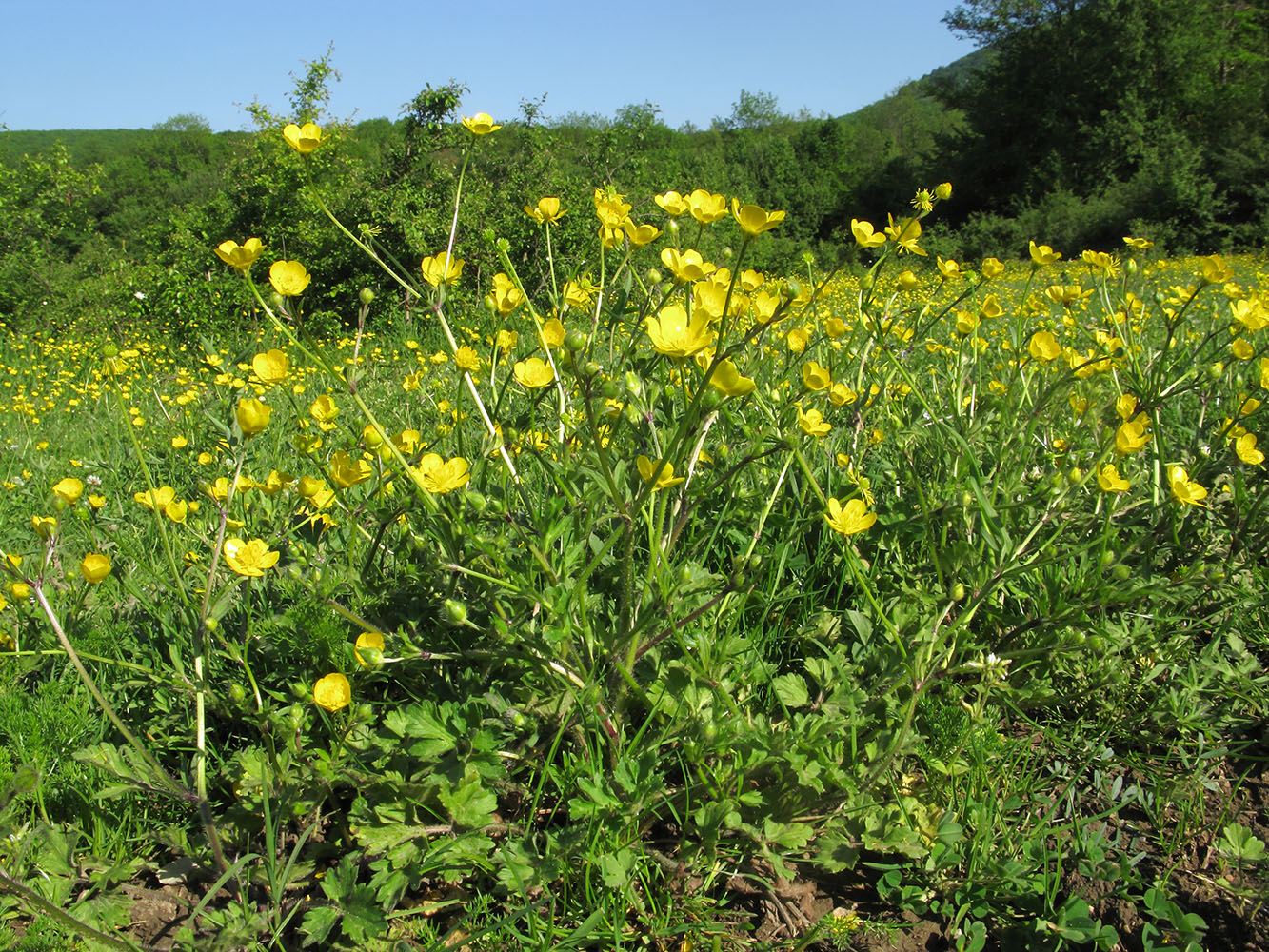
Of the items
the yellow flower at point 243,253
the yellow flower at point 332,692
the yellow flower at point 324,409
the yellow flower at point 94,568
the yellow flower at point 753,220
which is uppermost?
the yellow flower at point 243,253

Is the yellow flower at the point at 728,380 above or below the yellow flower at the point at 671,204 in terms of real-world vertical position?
below

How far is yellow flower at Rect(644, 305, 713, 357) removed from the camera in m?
0.93

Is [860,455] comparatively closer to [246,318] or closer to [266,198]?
[246,318]

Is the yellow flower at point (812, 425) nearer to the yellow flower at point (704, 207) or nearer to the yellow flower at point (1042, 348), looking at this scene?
the yellow flower at point (704, 207)

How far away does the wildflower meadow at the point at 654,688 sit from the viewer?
106 centimetres

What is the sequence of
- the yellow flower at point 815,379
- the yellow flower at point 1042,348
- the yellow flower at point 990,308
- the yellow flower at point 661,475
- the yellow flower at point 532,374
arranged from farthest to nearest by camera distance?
the yellow flower at point 990,308
the yellow flower at point 1042,348
the yellow flower at point 532,374
the yellow flower at point 815,379
the yellow flower at point 661,475

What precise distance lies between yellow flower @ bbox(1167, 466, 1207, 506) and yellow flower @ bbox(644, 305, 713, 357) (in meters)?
0.94

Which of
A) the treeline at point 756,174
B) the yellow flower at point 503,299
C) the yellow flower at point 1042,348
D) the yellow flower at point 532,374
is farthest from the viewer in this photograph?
the treeline at point 756,174

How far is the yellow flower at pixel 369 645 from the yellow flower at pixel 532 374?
46 cm

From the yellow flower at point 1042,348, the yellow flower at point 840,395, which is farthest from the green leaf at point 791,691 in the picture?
the yellow flower at point 1042,348

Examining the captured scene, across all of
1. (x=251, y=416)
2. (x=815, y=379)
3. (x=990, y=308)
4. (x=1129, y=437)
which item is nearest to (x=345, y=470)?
(x=251, y=416)

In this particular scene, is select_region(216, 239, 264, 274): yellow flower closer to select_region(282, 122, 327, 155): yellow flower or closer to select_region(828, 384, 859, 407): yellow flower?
select_region(282, 122, 327, 155): yellow flower

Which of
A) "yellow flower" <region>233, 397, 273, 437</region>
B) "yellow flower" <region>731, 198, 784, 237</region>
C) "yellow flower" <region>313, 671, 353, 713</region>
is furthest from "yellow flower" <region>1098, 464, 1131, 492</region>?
"yellow flower" <region>233, 397, 273, 437</region>

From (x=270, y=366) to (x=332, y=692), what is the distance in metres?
0.53
